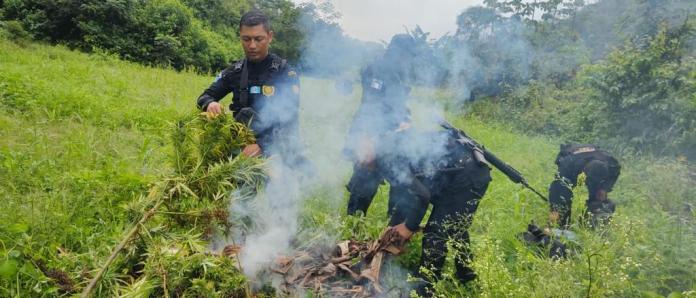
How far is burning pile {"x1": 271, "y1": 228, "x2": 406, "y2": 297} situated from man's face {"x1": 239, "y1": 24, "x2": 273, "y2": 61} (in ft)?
5.47

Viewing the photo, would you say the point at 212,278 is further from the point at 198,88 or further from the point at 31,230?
the point at 198,88

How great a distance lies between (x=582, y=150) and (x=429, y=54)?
224 cm

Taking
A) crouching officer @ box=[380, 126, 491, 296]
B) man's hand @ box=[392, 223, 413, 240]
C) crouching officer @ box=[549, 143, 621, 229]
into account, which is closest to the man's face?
crouching officer @ box=[380, 126, 491, 296]

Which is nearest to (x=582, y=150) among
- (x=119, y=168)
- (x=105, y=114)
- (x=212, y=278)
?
(x=212, y=278)

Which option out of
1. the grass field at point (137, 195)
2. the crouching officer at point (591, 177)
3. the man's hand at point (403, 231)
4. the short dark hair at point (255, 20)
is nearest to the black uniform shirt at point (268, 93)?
the short dark hair at point (255, 20)

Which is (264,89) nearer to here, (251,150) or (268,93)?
(268,93)

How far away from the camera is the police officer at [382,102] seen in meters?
3.71

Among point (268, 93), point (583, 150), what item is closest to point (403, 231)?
point (268, 93)

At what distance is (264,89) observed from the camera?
10.9ft

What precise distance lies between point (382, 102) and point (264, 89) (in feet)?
3.65

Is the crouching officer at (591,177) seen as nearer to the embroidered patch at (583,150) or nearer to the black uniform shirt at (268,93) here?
the embroidered patch at (583,150)

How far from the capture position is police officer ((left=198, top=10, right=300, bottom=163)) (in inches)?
124

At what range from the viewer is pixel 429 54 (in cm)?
414

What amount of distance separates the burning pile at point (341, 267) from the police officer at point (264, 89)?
2.89 ft
